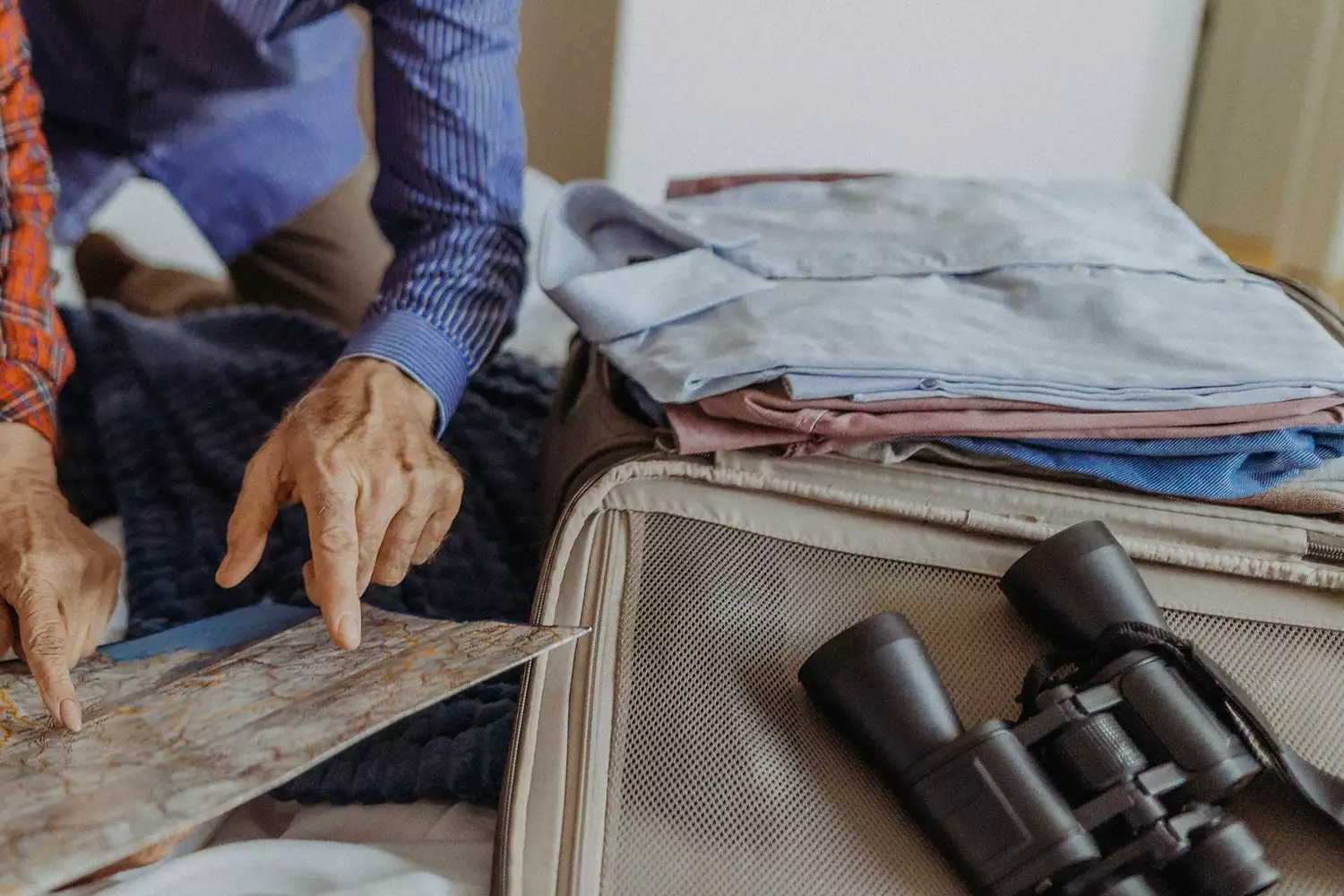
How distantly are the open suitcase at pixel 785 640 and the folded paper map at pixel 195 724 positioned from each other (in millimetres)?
74

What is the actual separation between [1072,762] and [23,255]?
78cm

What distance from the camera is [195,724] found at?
51 cm

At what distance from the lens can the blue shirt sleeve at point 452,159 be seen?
869 mm

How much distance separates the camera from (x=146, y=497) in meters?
0.85

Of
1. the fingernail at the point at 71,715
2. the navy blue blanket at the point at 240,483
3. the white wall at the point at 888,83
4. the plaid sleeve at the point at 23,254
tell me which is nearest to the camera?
the fingernail at the point at 71,715

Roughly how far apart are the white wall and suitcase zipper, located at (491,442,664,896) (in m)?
1.03

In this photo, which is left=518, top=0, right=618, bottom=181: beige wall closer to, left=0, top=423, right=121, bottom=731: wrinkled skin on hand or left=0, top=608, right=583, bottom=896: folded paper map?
left=0, top=423, right=121, bottom=731: wrinkled skin on hand

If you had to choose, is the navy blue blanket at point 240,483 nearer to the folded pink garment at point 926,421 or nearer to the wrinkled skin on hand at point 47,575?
the wrinkled skin on hand at point 47,575

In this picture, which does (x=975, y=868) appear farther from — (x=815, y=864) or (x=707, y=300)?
(x=707, y=300)

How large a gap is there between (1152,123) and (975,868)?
5.02 feet

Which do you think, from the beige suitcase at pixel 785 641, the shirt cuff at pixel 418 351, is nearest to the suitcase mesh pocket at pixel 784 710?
the beige suitcase at pixel 785 641

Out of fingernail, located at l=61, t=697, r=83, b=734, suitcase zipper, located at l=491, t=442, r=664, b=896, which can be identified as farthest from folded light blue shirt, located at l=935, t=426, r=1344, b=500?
fingernail, located at l=61, t=697, r=83, b=734

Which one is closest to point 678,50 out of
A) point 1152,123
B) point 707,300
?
point 1152,123

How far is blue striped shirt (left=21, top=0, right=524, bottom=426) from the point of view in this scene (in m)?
0.87
